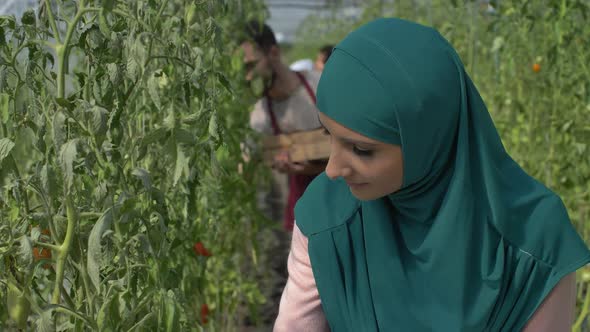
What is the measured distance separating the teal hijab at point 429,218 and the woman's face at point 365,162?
0.01 metres

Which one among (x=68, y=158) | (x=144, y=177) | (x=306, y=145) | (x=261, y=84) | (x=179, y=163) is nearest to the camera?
(x=68, y=158)

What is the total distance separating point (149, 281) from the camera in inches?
51.6

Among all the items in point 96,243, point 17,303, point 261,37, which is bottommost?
point 261,37

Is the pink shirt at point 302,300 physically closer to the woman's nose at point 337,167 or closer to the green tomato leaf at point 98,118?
the woman's nose at point 337,167

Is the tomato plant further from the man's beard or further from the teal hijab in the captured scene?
the man's beard

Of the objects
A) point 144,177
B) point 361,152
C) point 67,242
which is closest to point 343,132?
point 361,152

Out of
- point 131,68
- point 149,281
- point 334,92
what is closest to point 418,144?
point 334,92

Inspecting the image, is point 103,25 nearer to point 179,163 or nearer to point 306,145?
point 179,163

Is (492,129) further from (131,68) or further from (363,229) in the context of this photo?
(131,68)

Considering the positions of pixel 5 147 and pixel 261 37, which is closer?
pixel 5 147

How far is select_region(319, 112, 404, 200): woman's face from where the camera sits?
0.94 metres

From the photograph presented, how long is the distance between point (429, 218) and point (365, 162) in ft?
0.40

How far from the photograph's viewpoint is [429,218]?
1001mm

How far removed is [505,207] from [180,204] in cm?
95
